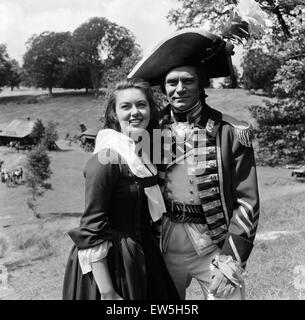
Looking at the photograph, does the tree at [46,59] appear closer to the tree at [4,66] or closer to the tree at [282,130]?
the tree at [4,66]

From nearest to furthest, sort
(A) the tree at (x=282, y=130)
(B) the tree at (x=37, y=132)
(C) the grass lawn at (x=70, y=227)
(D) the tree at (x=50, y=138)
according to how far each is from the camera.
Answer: (C) the grass lawn at (x=70, y=227) → (A) the tree at (x=282, y=130) → (D) the tree at (x=50, y=138) → (B) the tree at (x=37, y=132)

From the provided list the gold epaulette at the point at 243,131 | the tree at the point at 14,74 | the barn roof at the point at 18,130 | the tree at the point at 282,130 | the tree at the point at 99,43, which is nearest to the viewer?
the gold epaulette at the point at 243,131

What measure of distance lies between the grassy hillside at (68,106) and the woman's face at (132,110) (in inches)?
1412

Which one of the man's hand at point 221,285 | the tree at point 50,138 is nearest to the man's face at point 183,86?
the man's hand at point 221,285

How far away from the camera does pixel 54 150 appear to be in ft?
127

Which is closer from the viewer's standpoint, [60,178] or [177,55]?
[177,55]

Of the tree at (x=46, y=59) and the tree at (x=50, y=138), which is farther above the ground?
the tree at (x=46, y=59)

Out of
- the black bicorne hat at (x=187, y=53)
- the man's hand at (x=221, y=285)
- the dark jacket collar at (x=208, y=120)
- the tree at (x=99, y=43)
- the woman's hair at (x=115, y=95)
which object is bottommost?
the man's hand at (x=221, y=285)

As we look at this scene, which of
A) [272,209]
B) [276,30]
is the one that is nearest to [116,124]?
[272,209]

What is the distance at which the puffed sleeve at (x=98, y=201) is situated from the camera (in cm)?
230

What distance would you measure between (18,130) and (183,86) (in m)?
44.0

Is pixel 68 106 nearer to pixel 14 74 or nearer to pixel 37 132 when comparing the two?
→ pixel 14 74

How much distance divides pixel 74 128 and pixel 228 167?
4576 centimetres
